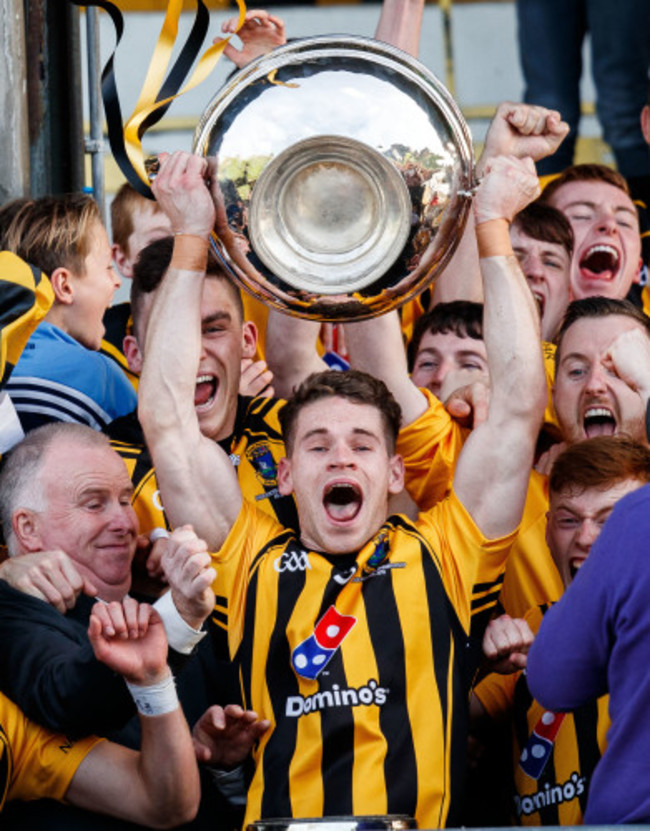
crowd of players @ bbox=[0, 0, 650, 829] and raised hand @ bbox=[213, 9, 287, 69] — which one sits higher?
raised hand @ bbox=[213, 9, 287, 69]

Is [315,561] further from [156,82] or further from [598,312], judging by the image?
[598,312]

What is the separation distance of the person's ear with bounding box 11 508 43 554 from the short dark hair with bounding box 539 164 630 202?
2070 mm

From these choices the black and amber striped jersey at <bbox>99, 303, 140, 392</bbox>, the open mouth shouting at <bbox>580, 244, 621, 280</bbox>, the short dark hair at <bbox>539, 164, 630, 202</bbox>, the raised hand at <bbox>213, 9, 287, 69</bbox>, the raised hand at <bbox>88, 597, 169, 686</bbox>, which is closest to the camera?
the raised hand at <bbox>88, 597, 169, 686</bbox>

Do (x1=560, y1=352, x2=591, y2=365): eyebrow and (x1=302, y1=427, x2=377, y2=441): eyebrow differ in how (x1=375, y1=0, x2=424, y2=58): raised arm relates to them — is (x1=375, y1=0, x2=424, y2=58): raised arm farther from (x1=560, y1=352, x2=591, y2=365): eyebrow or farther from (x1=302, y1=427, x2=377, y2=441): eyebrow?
(x1=302, y1=427, x2=377, y2=441): eyebrow

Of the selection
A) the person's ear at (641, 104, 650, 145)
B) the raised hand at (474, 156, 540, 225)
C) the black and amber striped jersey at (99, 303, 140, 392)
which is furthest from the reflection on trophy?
the person's ear at (641, 104, 650, 145)

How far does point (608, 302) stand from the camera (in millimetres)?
4707

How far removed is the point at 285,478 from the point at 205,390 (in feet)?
1.72

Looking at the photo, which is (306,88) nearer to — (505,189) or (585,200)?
(505,189)

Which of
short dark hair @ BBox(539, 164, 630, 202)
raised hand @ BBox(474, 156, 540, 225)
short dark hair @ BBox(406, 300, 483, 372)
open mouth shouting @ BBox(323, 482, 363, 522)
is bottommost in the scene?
open mouth shouting @ BBox(323, 482, 363, 522)

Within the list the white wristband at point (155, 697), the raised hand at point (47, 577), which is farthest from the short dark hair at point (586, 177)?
the white wristband at point (155, 697)

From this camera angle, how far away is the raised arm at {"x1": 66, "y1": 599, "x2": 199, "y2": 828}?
135 inches

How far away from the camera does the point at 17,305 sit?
3699mm

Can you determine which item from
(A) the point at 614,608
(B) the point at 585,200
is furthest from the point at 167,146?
(A) the point at 614,608

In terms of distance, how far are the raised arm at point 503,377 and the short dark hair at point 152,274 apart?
914 mm
